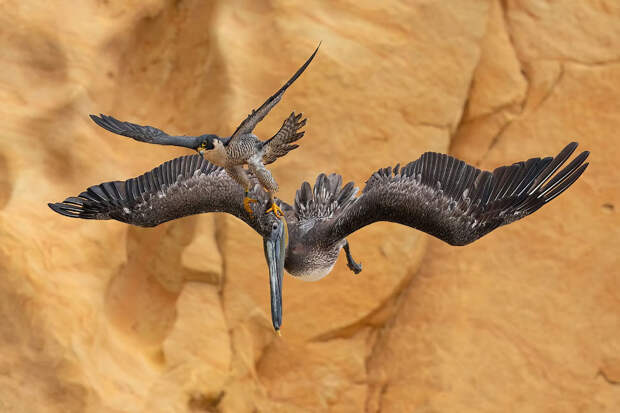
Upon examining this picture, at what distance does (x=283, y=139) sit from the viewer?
3047 mm

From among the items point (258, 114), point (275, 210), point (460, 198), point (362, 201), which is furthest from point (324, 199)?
point (258, 114)

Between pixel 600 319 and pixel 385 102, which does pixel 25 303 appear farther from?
pixel 600 319

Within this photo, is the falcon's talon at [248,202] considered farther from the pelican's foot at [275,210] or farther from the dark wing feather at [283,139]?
the dark wing feather at [283,139]

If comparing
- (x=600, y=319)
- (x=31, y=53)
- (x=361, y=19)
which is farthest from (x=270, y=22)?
(x=600, y=319)

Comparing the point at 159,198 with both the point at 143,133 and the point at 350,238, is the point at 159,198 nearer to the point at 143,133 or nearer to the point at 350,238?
the point at 143,133

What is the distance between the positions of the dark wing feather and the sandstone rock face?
3.24 metres

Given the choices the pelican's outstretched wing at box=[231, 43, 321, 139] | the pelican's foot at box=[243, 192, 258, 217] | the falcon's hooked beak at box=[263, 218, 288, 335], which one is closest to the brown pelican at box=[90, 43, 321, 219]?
the pelican's outstretched wing at box=[231, 43, 321, 139]

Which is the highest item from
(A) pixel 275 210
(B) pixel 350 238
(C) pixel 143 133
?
(C) pixel 143 133

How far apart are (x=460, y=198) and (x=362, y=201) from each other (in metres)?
0.47

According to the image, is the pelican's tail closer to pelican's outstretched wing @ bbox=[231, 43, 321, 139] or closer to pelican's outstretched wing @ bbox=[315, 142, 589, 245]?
pelican's outstretched wing @ bbox=[315, 142, 589, 245]

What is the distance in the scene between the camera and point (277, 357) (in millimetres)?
6863

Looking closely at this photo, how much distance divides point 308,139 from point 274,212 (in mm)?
2913

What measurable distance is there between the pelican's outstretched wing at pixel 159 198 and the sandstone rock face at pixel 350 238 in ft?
6.47

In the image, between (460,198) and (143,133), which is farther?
(460,198)
